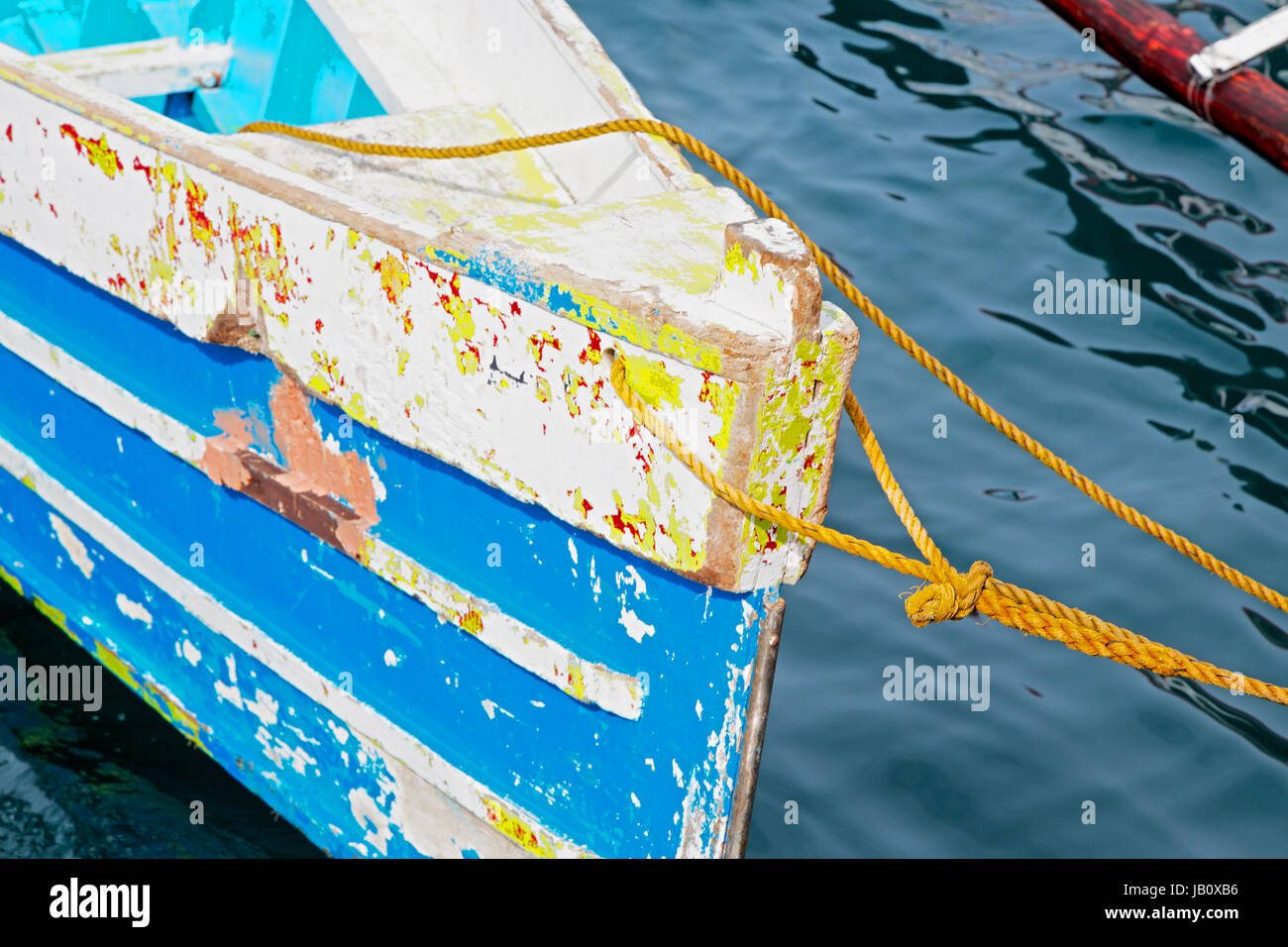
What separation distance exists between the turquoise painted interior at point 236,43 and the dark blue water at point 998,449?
5.96ft

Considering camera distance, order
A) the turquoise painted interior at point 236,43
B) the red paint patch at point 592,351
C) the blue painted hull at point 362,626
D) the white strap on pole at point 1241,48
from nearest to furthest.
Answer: the red paint patch at point 592,351
the blue painted hull at point 362,626
the white strap on pole at point 1241,48
the turquoise painted interior at point 236,43

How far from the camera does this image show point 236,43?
14.7ft

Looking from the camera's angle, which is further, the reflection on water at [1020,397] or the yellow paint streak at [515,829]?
the reflection on water at [1020,397]

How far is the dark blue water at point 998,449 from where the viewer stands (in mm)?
3723

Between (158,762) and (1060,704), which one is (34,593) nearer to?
(158,762)

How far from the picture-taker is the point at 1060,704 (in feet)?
13.1

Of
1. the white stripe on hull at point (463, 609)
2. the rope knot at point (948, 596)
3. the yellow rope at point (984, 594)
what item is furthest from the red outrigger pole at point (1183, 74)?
the white stripe on hull at point (463, 609)

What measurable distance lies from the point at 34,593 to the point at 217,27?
6.52 ft

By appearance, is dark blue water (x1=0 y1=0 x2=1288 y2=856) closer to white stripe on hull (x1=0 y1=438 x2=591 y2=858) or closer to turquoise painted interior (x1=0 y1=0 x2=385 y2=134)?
white stripe on hull (x1=0 y1=438 x2=591 y2=858)

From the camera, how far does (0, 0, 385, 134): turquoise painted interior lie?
4262mm

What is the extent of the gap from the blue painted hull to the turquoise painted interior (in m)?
1.26

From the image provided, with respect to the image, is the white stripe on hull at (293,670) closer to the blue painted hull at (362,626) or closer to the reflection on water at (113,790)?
the blue painted hull at (362,626)

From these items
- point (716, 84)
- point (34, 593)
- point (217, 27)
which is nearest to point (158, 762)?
point (34, 593)

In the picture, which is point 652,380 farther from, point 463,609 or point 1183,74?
point 1183,74
